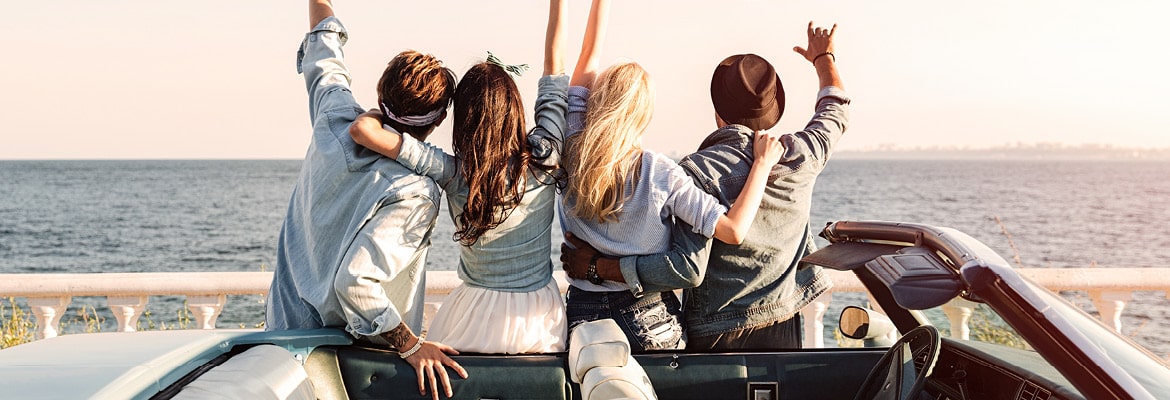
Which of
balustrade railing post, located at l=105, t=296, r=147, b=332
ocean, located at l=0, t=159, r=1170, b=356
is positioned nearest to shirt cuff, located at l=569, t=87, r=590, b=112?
balustrade railing post, located at l=105, t=296, r=147, b=332

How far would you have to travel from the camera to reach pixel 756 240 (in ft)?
9.32

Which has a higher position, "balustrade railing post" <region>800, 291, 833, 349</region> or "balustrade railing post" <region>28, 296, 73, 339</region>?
"balustrade railing post" <region>800, 291, 833, 349</region>

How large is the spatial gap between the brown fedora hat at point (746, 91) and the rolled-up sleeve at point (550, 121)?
1.62ft

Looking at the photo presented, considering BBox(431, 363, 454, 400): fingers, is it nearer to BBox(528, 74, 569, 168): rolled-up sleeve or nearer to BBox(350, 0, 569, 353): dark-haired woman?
BBox(350, 0, 569, 353): dark-haired woman

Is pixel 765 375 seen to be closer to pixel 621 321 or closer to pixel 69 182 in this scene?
pixel 621 321

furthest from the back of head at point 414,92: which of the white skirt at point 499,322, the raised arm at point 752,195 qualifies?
the raised arm at point 752,195

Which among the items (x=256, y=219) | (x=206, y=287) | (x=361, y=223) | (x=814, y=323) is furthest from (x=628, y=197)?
(x=256, y=219)

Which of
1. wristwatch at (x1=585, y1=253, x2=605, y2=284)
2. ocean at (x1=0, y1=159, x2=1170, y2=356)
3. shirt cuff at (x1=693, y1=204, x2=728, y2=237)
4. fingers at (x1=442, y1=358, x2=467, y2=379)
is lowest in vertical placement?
ocean at (x1=0, y1=159, x2=1170, y2=356)

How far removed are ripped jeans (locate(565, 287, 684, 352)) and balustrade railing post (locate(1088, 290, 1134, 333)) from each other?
2923 millimetres

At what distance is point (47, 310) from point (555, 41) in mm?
3279

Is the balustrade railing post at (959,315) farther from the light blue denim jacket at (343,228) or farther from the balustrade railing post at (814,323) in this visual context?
the balustrade railing post at (814,323)

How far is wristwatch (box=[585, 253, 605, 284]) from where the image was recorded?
269 centimetres

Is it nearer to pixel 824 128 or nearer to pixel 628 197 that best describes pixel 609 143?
pixel 628 197

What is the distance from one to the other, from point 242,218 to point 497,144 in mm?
54145
